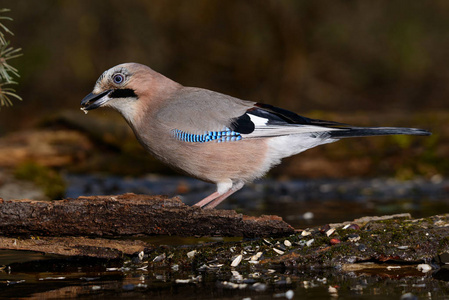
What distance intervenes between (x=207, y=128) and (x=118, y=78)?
1.00 metres

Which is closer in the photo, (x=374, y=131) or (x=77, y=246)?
(x=77, y=246)

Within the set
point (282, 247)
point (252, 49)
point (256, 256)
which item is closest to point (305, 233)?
point (282, 247)

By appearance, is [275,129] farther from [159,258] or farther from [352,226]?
[159,258]

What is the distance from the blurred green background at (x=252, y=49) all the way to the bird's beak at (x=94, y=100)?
1259 cm

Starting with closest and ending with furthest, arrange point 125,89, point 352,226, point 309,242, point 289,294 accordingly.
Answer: point 289,294
point 309,242
point 352,226
point 125,89

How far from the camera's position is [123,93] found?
6.41m

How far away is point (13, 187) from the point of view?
33.4ft

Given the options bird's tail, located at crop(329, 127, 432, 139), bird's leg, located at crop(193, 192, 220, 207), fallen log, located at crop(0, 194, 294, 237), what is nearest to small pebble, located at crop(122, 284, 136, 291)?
fallen log, located at crop(0, 194, 294, 237)

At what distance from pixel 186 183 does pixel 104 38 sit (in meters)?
9.24

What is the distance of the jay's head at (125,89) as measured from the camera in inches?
249

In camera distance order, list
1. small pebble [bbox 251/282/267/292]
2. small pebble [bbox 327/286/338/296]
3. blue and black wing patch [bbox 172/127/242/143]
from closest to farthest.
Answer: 1. small pebble [bbox 327/286/338/296]
2. small pebble [bbox 251/282/267/292]
3. blue and black wing patch [bbox 172/127/242/143]

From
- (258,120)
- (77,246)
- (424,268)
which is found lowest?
(424,268)

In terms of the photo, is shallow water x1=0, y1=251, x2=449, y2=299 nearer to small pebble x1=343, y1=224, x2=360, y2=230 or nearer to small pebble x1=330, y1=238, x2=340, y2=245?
small pebble x1=330, y1=238, x2=340, y2=245

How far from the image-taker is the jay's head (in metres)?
6.32
